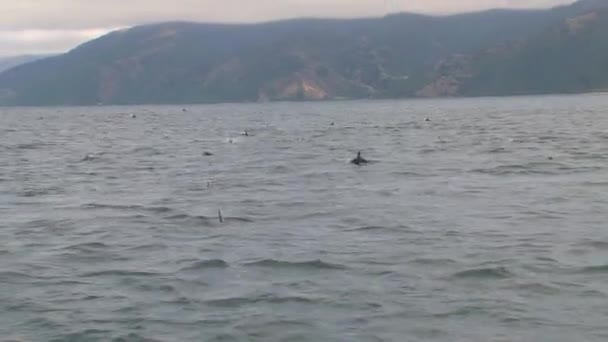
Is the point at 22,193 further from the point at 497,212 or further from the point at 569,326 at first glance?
the point at 569,326

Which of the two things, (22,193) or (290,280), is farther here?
(22,193)

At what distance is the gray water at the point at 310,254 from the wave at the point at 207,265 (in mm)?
80

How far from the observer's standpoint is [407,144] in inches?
2124

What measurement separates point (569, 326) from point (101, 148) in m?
48.6

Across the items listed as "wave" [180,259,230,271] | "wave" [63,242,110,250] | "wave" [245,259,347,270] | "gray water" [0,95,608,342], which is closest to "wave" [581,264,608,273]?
"gray water" [0,95,608,342]

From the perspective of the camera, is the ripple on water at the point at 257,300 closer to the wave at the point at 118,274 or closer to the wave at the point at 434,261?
the wave at the point at 118,274

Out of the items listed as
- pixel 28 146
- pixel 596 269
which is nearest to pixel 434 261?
pixel 596 269

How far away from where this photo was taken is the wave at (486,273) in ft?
51.1

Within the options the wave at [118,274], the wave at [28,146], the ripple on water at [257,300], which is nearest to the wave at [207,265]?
the wave at [118,274]

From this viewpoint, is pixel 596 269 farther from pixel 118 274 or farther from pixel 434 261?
pixel 118 274

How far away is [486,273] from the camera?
15.8 metres

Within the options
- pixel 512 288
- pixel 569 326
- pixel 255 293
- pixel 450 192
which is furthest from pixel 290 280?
pixel 450 192

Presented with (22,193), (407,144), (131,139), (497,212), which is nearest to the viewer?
(497,212)

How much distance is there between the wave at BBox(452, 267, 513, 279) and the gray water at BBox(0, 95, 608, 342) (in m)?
0.04
